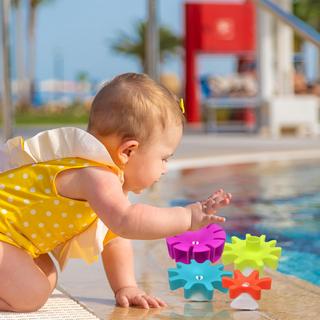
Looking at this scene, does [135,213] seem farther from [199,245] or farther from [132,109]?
[199,245]

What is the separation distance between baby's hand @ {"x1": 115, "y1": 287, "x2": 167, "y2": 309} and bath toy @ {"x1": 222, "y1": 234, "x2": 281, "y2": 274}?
257 mm

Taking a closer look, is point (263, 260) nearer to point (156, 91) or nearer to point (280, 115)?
point (156, 91)

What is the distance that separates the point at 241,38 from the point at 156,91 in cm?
1709

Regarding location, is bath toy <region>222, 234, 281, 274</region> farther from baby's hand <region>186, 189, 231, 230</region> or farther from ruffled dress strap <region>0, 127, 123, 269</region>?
ruffled dress strap <region>0, 127, 123, 269</region>

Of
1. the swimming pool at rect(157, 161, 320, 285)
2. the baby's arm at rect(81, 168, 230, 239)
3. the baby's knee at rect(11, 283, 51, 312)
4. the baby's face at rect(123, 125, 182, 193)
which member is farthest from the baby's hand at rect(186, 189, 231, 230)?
the swimming pool at rect(157, 161, 320, 285)

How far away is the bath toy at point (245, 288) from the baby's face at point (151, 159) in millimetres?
401

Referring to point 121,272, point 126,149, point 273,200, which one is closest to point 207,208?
point 126,149

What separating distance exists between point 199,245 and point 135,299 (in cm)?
29

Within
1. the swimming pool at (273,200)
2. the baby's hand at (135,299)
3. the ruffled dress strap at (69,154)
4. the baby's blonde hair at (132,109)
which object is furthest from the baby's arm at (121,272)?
the swimming pool at (273,200)

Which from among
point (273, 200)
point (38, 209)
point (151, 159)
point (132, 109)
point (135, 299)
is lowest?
point (273, 200)

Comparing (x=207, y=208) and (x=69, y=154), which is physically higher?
(x=69, y=154)

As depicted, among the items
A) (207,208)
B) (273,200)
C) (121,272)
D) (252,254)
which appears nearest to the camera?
(207,208)

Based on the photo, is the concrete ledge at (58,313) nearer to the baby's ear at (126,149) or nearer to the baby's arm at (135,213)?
the baby's arm at (135,213)

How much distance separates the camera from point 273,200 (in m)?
6.54
